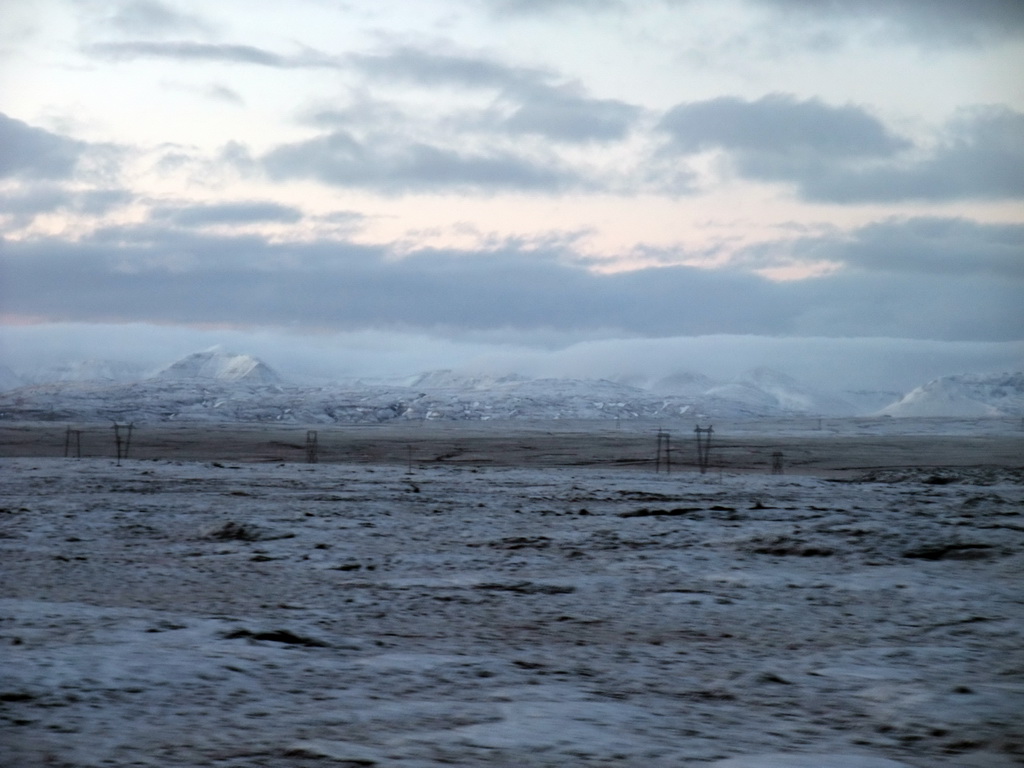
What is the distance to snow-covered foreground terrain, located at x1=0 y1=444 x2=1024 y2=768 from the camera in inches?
190

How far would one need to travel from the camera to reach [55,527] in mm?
13172

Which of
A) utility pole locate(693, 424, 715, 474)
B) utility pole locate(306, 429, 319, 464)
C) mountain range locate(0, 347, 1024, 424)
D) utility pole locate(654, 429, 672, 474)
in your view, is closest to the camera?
utility pole locate(654, 429, 672, 474)

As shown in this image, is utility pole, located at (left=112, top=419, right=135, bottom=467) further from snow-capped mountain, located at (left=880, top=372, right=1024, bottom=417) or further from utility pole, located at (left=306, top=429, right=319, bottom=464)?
snow-capped mountain, located at (left=880, top=372, right=1024, bottom=417)

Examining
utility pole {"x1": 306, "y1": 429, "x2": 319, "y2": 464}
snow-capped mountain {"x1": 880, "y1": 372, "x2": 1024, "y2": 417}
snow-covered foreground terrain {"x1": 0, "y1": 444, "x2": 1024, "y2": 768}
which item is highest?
snow-capped mountain {"x1": 880, "y1": 372, "x2": 1024, "y2": 417}

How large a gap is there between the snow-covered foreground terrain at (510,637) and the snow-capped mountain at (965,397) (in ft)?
552

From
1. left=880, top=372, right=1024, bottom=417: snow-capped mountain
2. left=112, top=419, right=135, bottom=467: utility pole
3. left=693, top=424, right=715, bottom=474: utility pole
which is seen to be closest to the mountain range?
left=880, top=372, right=1024, bottom=417: snow-capped mountain

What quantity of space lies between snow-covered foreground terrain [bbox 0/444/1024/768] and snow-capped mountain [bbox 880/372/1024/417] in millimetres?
168180

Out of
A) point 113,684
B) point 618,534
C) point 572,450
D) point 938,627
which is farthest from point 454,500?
point 572,450

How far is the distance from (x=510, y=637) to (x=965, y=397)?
641ft

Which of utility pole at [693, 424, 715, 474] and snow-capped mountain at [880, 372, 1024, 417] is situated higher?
snow-capped mountain at [880, 372, 1024, 417]

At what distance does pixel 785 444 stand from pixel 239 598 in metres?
54.3

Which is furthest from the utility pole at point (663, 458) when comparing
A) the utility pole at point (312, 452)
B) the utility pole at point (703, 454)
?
the utility pole at point (312, 452)

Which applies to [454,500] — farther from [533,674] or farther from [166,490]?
[533,674]

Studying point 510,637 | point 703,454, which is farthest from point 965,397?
point 510,637
